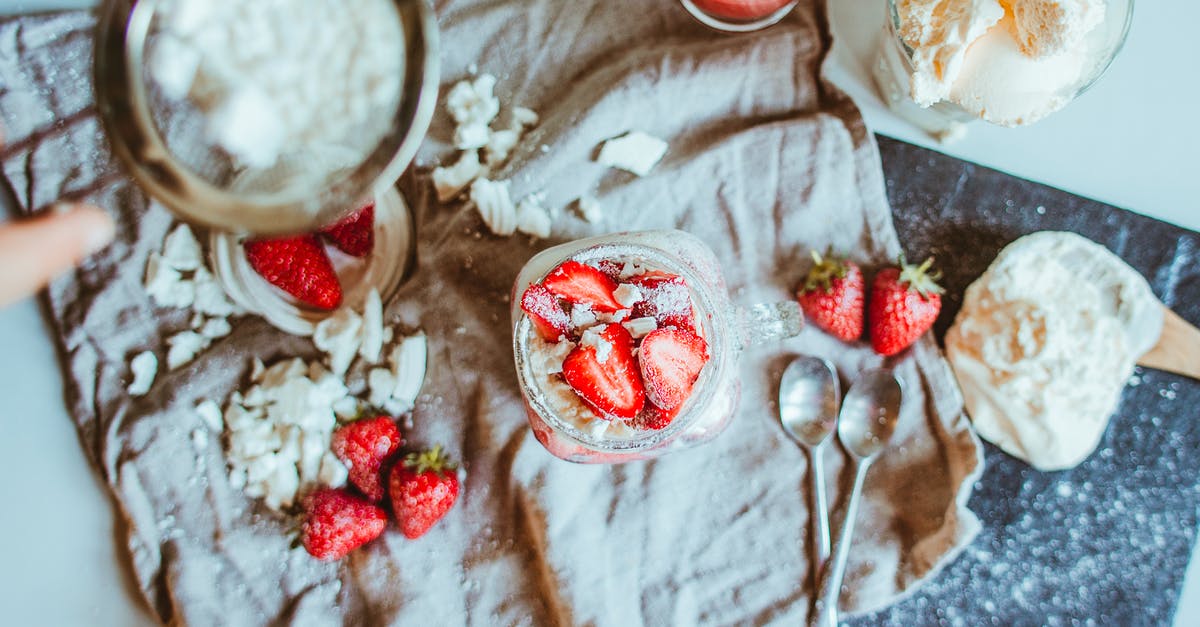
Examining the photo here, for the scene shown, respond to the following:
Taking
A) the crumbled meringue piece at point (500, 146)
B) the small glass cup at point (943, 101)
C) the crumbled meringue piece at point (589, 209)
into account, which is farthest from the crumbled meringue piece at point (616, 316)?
the small glass cup at point (943, 101)

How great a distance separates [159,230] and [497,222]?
52cm

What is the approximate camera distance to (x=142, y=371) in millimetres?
1377

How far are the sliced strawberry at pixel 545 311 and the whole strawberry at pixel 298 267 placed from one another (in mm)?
407

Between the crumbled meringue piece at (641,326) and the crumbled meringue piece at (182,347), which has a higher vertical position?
the crumbled meringue piece at (641,326)

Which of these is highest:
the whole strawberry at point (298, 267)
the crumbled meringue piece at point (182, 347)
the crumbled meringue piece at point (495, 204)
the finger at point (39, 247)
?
the finger at point (39, 247)

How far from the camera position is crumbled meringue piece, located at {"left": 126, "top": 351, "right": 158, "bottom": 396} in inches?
54.2

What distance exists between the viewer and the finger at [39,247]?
950 mm

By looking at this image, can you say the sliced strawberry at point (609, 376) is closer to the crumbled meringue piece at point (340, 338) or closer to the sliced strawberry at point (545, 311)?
the sliced strawberry at point (545, 311)

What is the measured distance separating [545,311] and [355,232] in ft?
1.40

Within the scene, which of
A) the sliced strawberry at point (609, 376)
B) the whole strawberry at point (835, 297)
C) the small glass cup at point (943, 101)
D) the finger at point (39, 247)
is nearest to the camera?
the finger at point (39, 247)

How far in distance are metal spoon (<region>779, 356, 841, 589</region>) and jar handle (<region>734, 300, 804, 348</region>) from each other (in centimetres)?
14

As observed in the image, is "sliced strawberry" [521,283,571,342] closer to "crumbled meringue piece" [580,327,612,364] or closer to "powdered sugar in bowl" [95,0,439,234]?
"crumbled meringue piece" [580,327,612,364]

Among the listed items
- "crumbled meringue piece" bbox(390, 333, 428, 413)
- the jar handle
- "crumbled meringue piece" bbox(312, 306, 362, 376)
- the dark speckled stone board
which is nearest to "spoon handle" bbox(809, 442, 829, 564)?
the dark speckled stone board

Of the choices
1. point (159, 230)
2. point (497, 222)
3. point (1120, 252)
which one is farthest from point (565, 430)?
point (1120, 252)
